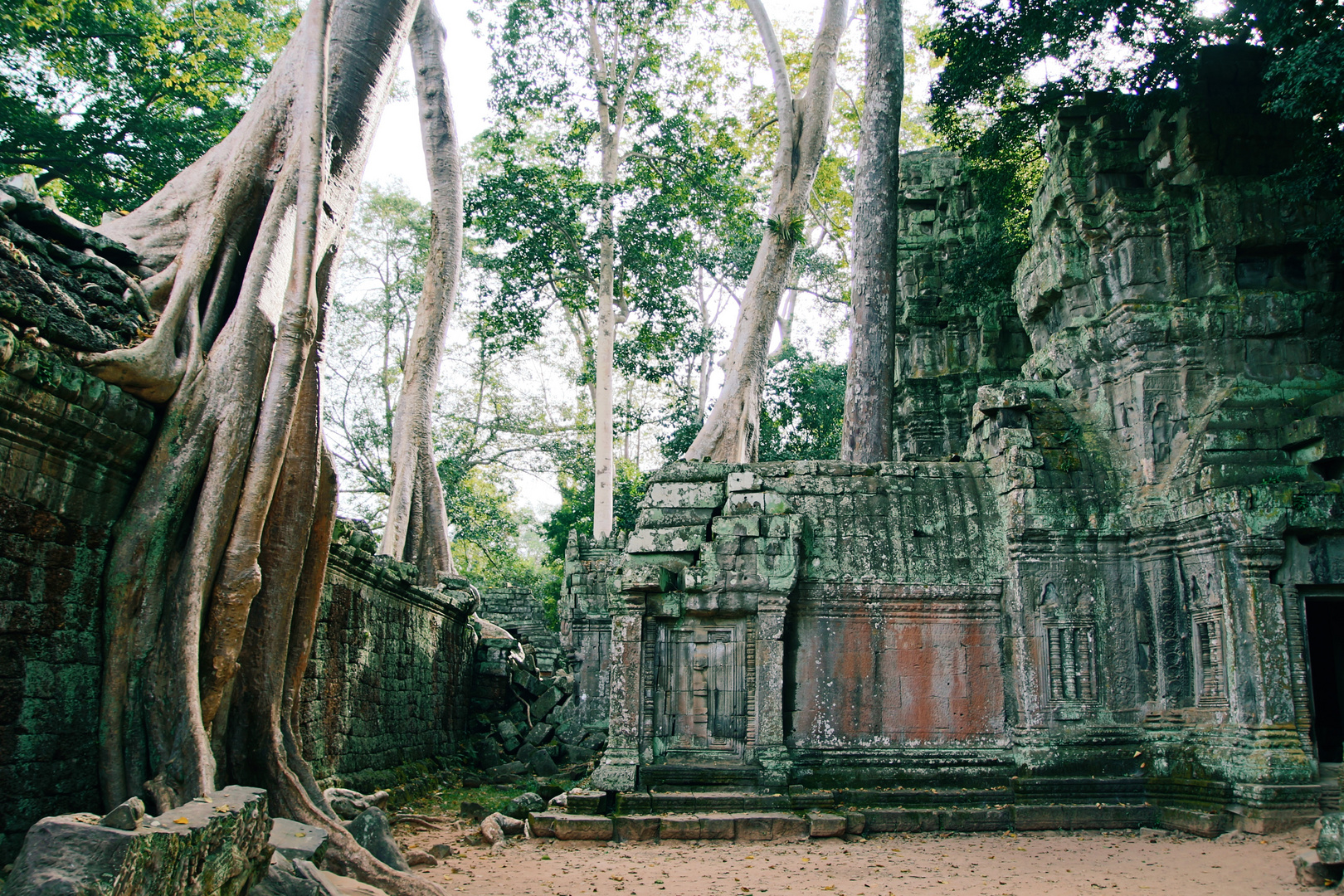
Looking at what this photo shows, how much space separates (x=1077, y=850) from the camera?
6633 millimetres

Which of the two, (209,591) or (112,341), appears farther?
(209,591)

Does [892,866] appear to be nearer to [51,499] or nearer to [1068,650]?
[1068,650]

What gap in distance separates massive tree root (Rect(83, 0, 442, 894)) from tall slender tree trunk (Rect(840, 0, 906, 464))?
23.9ft

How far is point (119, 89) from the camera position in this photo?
499 inches

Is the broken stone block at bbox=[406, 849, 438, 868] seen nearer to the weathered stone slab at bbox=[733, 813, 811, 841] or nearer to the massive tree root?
the massive tree root

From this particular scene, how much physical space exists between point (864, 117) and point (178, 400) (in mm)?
10416

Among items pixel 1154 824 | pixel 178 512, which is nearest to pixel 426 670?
pixel 178 512

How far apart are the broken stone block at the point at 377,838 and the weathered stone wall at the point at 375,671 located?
177 centimetres

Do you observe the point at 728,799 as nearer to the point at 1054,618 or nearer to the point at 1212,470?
the point at 1054,618

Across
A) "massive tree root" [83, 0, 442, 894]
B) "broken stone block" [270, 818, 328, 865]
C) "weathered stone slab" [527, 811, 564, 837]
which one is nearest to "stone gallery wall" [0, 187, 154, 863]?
"massive tree root" [83, 0, 442, 894]

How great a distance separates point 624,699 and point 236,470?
4008mm

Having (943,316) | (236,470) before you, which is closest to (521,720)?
(943,316)

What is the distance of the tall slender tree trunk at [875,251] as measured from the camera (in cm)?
1175

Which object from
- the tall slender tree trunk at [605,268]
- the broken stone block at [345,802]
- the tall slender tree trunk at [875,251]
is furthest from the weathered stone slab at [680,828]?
the tall slender tree trunk at [605,268]
